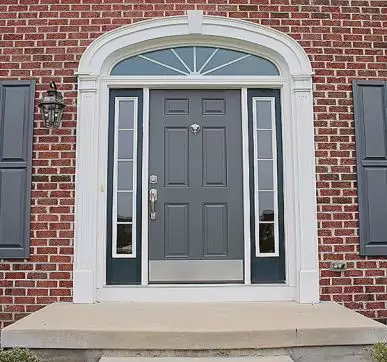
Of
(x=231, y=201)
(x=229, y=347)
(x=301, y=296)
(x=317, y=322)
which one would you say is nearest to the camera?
(x=229, y=347)

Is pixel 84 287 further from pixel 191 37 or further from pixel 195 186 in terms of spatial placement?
pixel 191 37

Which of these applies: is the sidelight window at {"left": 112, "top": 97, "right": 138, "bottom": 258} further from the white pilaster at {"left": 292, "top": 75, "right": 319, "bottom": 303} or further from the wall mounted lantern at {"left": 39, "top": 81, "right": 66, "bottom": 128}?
the white pilaster at {"left": 292, "top": 75, "right": 319, "bottom": 303}

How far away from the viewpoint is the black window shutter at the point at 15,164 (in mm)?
3912

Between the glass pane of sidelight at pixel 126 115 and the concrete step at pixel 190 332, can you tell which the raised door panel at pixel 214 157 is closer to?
the glass pane of sidelight at pixel 126 115

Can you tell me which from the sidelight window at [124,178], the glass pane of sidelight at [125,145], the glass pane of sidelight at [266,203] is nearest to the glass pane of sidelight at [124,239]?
the sidelight window at [124,178]

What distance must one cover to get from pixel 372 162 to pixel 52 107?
2.90 meters

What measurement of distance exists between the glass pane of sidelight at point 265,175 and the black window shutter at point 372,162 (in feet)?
2.55

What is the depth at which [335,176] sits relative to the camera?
4.04 metres

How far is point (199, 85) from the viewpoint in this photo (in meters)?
4.21

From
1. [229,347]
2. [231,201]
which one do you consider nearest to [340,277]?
[231,201]

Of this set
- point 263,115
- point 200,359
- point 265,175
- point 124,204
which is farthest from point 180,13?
point 200,359

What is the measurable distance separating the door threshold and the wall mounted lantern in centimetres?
154

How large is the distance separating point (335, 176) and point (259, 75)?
1179 millimetres

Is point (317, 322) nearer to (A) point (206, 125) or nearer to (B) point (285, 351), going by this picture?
(B) point (285, 351)
